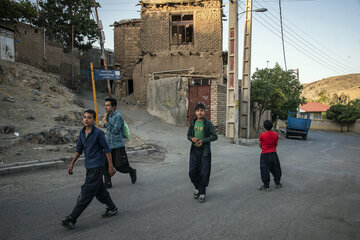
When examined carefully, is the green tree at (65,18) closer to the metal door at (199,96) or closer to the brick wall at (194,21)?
the brick wall at (194,21)

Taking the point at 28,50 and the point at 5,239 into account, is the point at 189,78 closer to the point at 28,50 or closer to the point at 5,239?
the point at 28,50

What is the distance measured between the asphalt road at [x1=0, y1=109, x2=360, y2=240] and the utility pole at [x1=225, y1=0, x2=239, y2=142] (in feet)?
23.6

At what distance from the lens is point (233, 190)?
16.1 ft

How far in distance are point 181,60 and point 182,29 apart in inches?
99.1

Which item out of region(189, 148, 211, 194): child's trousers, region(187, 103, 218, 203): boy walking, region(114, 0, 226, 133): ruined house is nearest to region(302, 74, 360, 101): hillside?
region(114, 0, 226, 133): ruined house

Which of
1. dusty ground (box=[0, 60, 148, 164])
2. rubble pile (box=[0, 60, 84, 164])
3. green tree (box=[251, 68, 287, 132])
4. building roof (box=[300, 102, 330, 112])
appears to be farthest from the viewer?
building roof (box=[300, 102, 330, 112])

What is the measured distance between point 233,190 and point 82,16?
2701 centimetres

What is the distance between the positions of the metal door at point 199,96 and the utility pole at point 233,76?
1512mm

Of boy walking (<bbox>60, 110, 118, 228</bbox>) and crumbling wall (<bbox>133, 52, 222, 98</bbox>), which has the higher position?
crumbling wall (<bbox>133, 52, 222, 98</bbox>)

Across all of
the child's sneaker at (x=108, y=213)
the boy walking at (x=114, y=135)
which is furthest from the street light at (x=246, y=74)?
the child's sneaker at (x=108, y=213)

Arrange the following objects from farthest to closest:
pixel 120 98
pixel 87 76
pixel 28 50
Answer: pixel 87 76, pixel 120 98, pixel 28 50

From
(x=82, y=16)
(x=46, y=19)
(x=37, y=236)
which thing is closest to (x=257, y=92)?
(x=37, y=236)

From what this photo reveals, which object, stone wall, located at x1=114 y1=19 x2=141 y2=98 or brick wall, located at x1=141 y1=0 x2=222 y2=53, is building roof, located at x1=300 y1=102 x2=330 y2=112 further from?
stone wall, located at x1=114 y1=19 x2=141 y2=98

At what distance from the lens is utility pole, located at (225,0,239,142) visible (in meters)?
13.5
